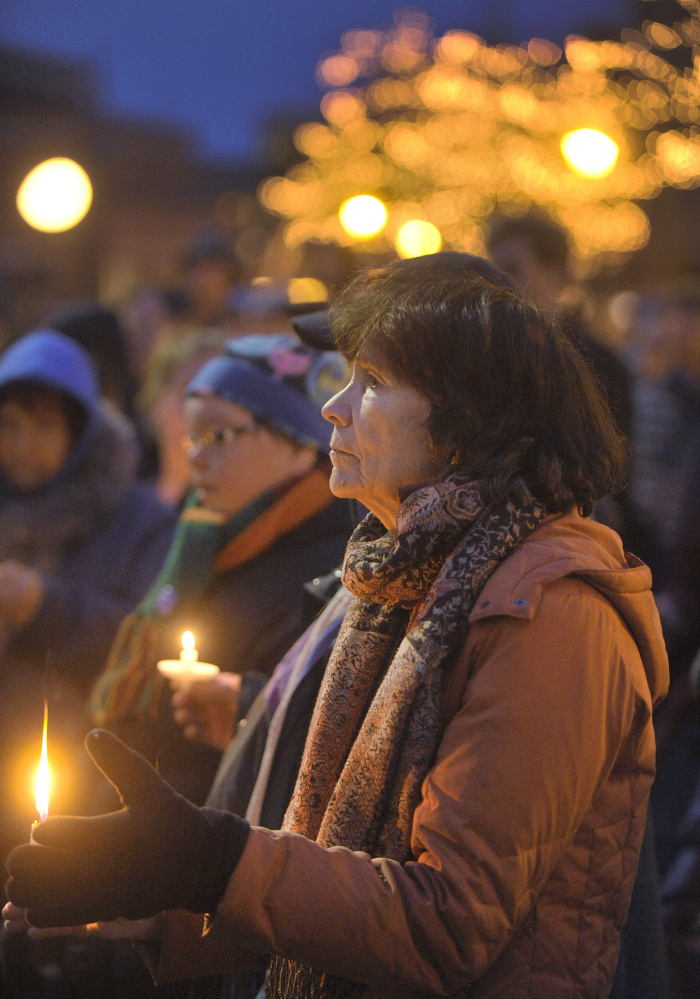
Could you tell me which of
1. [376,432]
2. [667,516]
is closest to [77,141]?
[667,516]

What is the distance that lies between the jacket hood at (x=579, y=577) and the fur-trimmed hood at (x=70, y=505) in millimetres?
2401

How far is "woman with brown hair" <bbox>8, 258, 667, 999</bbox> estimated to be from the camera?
4.19 feet

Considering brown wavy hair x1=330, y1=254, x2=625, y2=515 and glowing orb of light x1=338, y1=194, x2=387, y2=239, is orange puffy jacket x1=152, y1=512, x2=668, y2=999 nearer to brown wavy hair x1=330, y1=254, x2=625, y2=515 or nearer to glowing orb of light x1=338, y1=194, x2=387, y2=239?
brown wavy hair x1=330, y1=254, x2=625, y2=515

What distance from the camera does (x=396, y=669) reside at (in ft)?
4.73

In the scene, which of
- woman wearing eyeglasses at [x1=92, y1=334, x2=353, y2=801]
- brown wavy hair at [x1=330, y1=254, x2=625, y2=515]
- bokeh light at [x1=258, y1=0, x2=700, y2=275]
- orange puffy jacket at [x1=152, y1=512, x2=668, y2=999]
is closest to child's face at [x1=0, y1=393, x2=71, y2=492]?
woman wearing eyeglasses at [x1=92, y1=334, x2=353, y2=801]

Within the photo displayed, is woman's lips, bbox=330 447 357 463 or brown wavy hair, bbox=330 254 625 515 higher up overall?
brown wavy hair, bbox=330 254 625 515

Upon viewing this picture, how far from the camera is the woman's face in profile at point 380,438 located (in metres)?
1.51

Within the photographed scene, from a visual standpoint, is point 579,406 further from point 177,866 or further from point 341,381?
point 341,381

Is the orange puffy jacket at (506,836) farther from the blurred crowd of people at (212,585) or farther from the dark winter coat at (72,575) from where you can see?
the dark winter coat at (72,575)

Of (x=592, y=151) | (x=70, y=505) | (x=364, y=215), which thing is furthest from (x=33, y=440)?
(x=364, y=215)

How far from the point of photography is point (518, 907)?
51.4 inches

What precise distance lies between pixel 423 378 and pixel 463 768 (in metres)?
0.61

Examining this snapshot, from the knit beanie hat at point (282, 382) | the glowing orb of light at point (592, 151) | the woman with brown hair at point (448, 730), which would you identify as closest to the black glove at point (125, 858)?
the woman with brown hair at point (448, 730)

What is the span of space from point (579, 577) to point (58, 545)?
2.51 metres
